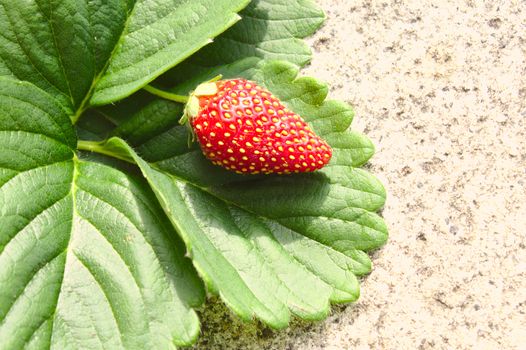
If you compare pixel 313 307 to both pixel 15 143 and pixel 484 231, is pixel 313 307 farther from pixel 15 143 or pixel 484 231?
pixel 15 143

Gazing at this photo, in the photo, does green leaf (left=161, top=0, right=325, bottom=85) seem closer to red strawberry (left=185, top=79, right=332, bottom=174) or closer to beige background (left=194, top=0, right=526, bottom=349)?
beige background (left=194, top=0, right=526, bottom=349)

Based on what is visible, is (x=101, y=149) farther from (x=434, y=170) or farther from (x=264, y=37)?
(x=434, y=170)

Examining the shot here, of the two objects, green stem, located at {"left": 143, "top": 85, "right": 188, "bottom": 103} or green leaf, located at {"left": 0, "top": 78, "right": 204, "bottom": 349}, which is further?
green stem, located at {"left": 143, "top": 85, "right": 188, "bottom": 103}

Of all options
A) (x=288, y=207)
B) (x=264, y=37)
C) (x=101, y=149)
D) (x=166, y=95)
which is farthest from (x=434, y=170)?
(x=101, y=149)

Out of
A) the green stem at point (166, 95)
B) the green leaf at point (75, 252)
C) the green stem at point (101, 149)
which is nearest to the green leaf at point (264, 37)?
the green stem at point (166, 95)

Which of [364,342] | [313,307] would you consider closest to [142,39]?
[313,307]

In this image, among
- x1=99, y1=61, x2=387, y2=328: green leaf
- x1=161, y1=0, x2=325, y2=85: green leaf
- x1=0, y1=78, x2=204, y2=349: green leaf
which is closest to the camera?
x1=0, y1=78, x2=204, y2=349: green leaf

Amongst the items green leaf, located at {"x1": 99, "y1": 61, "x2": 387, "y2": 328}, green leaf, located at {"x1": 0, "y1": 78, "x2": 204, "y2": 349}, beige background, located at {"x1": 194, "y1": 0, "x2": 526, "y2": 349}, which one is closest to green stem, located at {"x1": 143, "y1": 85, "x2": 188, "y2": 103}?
green leaf, located at {"x1": 99, "y1": 61, "x2": 387, "y2": 328}
